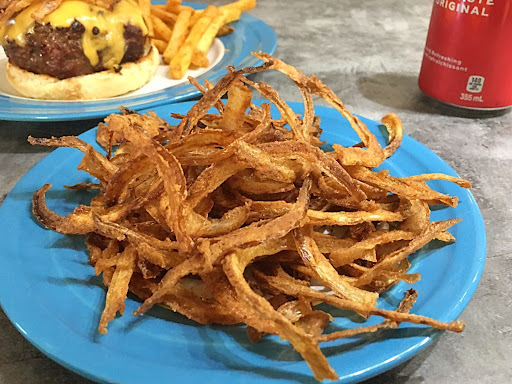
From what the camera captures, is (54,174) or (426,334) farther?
(54,174)

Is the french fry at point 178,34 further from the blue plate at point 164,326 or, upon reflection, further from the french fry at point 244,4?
the blue plate at point 164,326

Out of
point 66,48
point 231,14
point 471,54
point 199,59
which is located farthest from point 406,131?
point 66,48

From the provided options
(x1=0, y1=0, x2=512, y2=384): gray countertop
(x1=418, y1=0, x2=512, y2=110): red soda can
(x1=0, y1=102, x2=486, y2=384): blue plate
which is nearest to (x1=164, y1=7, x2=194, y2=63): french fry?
(x1=0, y1=0, x2=512, y2=384): gray countertop

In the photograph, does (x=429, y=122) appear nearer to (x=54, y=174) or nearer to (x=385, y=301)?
(x=385, y=301)

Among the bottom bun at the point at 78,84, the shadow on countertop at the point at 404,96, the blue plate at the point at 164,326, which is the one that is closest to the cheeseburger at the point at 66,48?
the bottom bun at the point at 78,84

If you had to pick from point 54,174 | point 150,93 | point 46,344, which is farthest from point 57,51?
point 46,344

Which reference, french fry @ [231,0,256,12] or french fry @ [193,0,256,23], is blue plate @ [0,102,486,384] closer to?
french fry @ [193,0,256,23]
